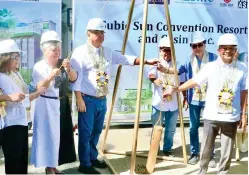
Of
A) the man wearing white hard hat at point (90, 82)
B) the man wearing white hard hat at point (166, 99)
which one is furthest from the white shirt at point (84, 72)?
the man wearing white hard hat at point (166, 99)

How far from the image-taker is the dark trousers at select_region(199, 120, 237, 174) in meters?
3.70

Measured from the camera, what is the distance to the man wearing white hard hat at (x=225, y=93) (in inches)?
142

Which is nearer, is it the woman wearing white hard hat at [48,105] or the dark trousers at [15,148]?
the dark trousers at [15,148]

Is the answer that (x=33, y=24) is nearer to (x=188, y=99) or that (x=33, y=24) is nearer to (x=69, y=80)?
(x=69, y=80)

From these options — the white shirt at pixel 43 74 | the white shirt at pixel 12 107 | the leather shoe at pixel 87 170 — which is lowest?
the leather shoe at pixel 87 170

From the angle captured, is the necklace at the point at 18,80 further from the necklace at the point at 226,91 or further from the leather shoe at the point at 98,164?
the necklace at the point at 226,91

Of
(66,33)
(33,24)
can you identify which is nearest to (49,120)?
(33,24)

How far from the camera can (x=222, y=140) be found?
3756 mm

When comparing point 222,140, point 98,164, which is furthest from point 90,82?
point 222,140

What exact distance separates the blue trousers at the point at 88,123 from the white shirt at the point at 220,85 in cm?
107

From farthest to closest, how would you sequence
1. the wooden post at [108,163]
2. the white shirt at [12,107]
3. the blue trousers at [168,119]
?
the blue trousers at [168,119], the wooden post at [108,163], the white shirt at [12,107]

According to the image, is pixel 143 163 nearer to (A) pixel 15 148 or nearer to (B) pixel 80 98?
(B) pixel 80 98

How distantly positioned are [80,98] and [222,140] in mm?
1426

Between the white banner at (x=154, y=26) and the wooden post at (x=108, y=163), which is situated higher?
the white banner at (x=154, y=26)
